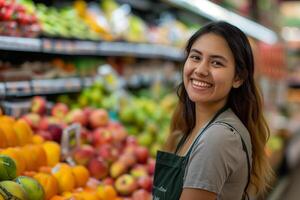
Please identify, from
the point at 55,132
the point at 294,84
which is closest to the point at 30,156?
the point at 55,132

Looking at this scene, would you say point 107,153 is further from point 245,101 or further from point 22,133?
point 245,101

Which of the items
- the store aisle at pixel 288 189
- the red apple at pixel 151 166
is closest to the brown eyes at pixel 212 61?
the red apple at pixel 151 166

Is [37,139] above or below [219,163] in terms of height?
below

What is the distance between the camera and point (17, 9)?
2.60m

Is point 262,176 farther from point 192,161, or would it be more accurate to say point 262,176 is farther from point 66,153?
point 66,153

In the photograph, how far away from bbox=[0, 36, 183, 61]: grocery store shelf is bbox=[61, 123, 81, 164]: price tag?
555mm

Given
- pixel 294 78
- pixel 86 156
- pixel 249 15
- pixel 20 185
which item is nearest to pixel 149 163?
pixel 86 156

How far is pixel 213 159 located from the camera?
60.2 inches

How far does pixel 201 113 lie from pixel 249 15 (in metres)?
4.73

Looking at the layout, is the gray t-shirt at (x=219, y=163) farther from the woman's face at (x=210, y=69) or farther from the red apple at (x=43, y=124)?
the red apple at (x=43, y=124)

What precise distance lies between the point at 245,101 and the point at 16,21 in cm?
143

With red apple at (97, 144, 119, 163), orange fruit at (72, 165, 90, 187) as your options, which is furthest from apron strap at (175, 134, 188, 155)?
red apple at (97, 144, 119, 163)

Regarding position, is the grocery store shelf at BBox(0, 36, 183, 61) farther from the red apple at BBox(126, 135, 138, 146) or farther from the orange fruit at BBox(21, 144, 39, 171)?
the red apple at BBox(126, 135, 138, 146)

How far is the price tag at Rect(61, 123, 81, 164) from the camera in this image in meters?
2.39
